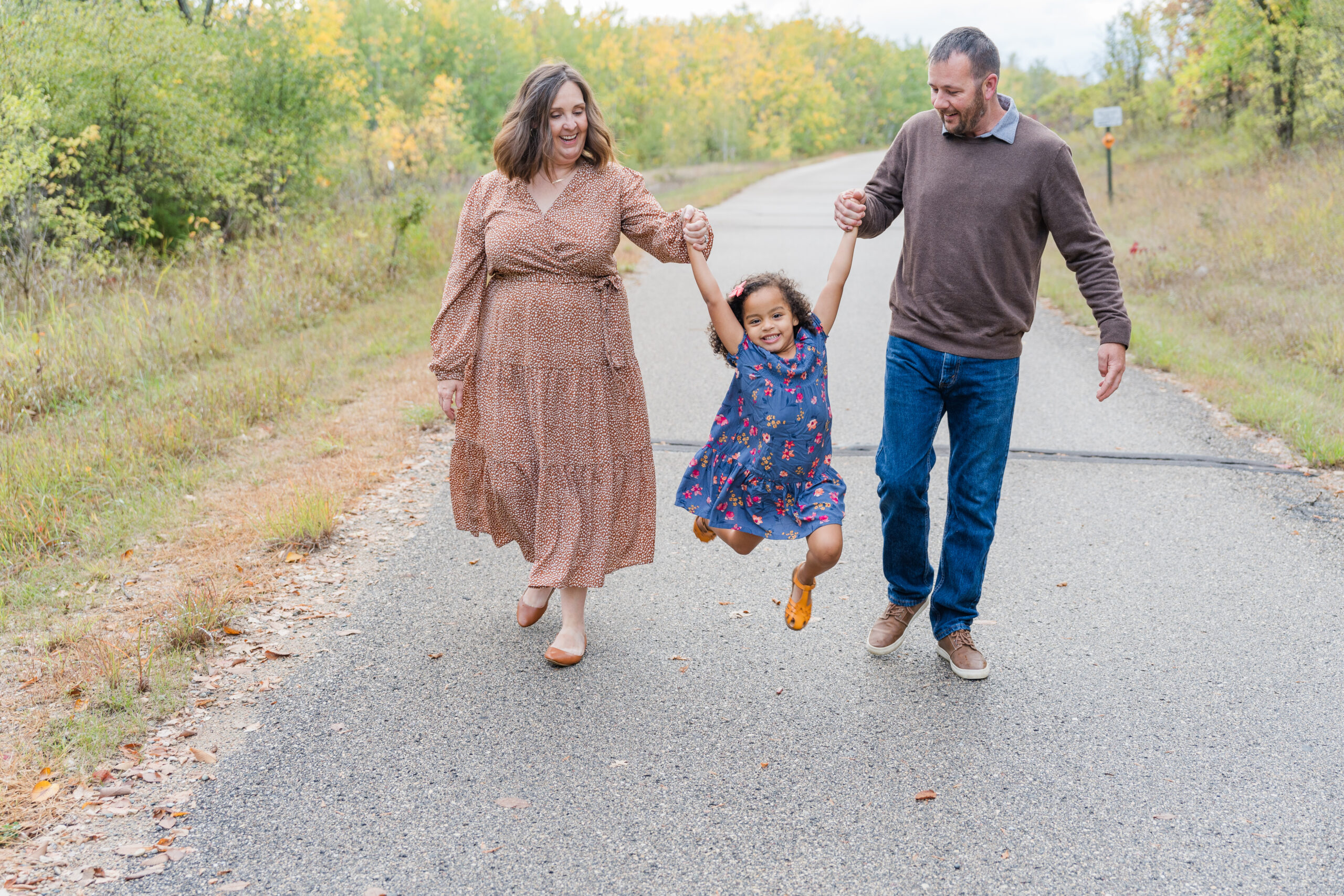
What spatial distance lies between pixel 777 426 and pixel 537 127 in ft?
4.60

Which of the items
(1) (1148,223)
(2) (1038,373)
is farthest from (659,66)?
(2) (1038,373)

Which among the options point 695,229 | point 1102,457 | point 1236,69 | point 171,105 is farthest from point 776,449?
point 1236,69

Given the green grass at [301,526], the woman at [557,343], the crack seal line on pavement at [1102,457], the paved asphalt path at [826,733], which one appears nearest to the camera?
the paved asphalt path at [826,733]

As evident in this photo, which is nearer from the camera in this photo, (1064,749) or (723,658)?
(1064,749)

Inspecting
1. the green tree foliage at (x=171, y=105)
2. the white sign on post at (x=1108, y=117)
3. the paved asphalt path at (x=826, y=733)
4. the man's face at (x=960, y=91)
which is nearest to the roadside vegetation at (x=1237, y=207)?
the white sign on post at (x=1108, y=117)

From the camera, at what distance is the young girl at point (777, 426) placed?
362cm

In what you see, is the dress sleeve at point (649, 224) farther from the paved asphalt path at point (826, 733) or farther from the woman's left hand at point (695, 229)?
the paved asphalt path at point (826, 733)

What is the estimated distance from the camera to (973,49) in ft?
11.4

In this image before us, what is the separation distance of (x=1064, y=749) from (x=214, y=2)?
68.9 ft

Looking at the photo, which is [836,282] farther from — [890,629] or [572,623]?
[572,623]

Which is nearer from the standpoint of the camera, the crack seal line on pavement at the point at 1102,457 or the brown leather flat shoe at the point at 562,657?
the brown leather flat shoe at the point at 562,657

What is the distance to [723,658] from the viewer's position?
4.12m

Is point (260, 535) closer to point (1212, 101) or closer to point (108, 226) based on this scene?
point (108, 226)

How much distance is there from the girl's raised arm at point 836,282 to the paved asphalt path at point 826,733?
0.36 m
